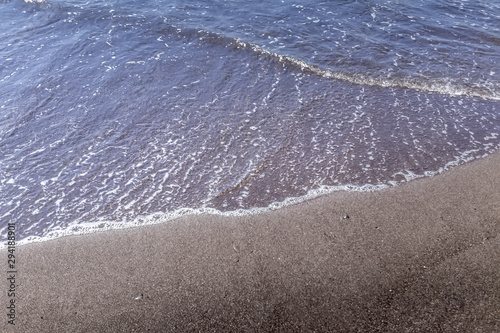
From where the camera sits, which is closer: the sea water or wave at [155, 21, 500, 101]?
the sea water

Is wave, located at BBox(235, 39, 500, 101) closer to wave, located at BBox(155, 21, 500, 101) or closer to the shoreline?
wave, located at BBox(155, 21, 500, 101)

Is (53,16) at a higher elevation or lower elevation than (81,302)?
higher

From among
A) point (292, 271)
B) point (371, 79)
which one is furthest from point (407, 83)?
point (292, 271)

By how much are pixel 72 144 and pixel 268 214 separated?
17.9ft

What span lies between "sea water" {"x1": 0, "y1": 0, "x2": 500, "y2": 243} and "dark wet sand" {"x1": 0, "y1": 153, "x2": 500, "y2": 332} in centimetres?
68

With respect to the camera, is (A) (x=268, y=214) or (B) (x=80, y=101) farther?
(B) (x=80, y=101)

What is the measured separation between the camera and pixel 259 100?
475 inches

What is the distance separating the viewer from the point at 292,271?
675 cm

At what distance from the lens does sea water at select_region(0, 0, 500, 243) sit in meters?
8.89

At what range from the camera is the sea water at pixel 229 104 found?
8891 mm

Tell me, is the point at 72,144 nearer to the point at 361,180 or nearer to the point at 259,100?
the point at 259,100

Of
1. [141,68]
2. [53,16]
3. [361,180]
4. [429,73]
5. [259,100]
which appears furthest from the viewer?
[53,16]

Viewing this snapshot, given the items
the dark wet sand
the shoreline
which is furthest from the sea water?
the dark wet sand

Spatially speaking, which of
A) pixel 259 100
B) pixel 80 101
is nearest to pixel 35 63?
pixel 80 101
